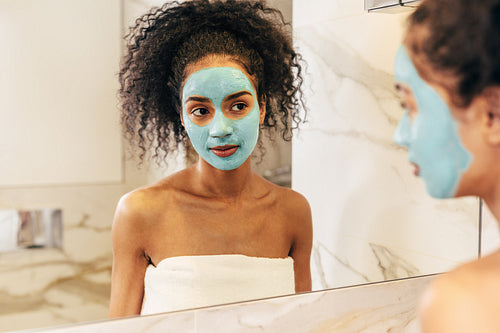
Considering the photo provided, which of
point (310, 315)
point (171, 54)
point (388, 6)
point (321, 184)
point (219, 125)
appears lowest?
point (310, 315)

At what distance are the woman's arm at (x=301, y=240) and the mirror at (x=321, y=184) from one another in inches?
0.6

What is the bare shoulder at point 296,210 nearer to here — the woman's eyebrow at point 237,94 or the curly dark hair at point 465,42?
the woman's eyebrow at point 237,94

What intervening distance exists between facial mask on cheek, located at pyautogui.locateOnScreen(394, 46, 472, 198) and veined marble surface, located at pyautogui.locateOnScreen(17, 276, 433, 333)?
0.46 metres

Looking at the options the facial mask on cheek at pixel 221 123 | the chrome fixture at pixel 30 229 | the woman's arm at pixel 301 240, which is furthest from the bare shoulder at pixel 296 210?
the chrome fixture at pixel 30 229

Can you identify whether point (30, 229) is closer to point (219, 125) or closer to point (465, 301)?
point (219, 125)

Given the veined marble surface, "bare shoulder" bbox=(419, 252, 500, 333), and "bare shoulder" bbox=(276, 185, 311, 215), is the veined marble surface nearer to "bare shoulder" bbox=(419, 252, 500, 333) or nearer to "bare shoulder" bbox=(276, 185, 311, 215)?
"bare shoulder" bbox=(276, 185, 311, 215)

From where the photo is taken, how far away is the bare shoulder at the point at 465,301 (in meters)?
0.38

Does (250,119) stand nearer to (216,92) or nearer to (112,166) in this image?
(216,92)

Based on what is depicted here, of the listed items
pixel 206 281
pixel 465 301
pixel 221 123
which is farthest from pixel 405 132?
pixel 206 281

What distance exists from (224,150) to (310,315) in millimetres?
342

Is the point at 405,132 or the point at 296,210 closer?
the point at 405,132

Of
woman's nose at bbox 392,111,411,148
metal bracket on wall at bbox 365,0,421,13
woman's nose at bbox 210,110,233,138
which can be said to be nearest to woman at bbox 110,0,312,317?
woman's nose at bbox 210,110,233,138

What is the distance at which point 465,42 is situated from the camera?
14.9 inches

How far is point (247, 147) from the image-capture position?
2.53ft
